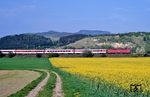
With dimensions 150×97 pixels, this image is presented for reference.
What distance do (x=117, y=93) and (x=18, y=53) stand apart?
136 m

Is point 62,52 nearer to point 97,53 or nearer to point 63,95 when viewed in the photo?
point 97,53

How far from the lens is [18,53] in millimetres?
153125

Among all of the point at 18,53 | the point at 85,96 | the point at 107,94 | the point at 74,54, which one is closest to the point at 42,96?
the point at 85,96

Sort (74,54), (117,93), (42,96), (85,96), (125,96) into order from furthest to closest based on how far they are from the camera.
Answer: (74,54)
(42,96)
(85,96)
(117,93)
(125,96)

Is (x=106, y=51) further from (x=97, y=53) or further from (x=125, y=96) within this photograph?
(x=125, y=96)

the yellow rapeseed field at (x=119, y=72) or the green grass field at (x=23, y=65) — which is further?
the green grass field at (x=23, y=65)

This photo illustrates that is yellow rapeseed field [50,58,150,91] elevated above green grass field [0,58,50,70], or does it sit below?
above

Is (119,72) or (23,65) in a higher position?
(119,72)

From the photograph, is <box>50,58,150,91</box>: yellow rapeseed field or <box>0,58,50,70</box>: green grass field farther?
<box>0,58,50,70</box>: green grass field

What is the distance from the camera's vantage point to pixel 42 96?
2205 cm

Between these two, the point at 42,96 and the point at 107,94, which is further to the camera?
the point at 42,96

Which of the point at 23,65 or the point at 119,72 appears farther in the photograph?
the point at 23,65

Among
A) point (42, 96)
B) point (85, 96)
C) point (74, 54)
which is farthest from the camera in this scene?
point (74, 54)

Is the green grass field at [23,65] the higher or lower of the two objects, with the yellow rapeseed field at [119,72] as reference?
lower
